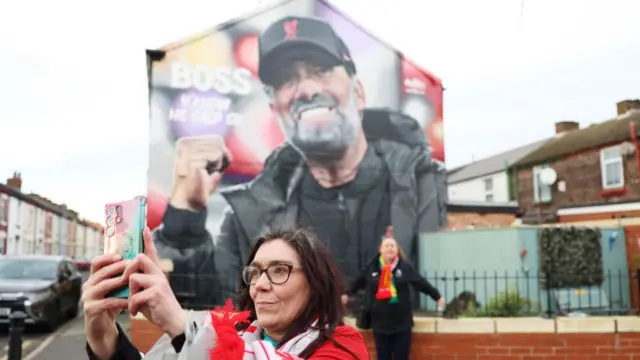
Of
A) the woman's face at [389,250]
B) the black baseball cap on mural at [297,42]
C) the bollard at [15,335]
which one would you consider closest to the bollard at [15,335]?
the bollard at [15,335]

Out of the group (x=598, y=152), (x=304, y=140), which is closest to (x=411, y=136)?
(x=304, y=140)

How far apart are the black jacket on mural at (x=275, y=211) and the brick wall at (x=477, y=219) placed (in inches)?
24.8

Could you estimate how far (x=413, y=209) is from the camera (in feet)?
51.0

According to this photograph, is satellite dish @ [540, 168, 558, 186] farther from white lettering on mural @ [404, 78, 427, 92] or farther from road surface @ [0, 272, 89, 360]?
road surface @ [0, 272, 89, 360]

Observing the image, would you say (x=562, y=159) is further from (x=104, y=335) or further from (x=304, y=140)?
(x=104, y=335)

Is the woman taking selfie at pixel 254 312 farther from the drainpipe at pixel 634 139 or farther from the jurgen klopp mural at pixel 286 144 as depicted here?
the drainpipe at pixel 634 139

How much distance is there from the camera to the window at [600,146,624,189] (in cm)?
2352

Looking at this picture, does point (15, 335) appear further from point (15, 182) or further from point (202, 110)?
point (15, 182)

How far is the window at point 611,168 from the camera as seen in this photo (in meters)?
23.5

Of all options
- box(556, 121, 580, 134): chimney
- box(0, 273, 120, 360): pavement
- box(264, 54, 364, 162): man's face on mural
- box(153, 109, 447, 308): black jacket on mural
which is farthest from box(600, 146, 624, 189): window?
box(0, 273, 120, 360): pavement

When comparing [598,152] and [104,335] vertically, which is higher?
[598,152]

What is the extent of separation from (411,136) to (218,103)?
17.8 ft

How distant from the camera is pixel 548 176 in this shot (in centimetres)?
2606

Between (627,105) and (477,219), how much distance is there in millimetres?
15461
